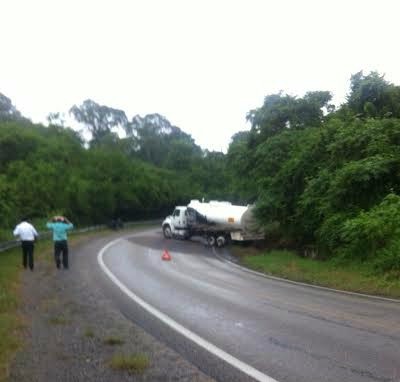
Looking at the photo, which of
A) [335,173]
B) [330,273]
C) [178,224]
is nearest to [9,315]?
[330,273]

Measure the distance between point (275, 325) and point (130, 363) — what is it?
10.4 feet

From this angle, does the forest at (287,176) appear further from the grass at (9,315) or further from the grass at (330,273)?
the grass at (9,315)

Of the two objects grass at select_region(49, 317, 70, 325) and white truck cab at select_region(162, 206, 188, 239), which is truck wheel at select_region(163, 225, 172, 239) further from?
grass at select_region(49, 317, 70, 325)

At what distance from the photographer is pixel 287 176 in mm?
25766

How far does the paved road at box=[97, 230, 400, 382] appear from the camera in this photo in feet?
21.7

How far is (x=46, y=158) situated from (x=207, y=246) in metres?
21.3

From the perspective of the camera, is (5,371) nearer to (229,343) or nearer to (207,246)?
(229,343)

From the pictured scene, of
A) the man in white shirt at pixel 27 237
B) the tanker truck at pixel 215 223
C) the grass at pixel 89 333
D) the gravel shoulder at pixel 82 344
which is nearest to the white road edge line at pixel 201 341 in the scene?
the gravel shoulder at pixel 82 344

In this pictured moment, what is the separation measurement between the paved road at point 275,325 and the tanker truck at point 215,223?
52.2 ft

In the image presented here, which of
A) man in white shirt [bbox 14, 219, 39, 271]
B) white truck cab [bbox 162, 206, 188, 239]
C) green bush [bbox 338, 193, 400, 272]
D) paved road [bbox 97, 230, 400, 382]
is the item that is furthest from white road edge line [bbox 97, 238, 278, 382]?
white truck cab [bbox 162, 206, 188, 239]

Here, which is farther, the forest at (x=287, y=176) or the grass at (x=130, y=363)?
the forest at (x=287, y=176)

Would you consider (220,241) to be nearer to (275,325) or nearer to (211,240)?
(211,240)

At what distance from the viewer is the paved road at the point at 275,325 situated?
6.62 meters

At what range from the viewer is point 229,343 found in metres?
7.89
